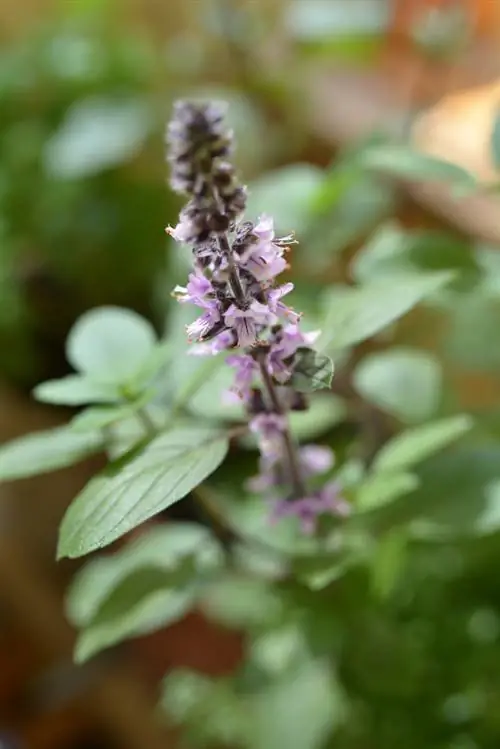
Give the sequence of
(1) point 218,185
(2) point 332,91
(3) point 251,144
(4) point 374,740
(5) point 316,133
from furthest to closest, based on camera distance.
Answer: (2) point 332,91 → (5) point 316,133 → (3) point 251,144 → (4) point 374,740 → (1) point 218,185

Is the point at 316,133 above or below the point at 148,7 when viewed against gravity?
below

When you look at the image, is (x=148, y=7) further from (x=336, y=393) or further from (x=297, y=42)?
(x=336, y=393)

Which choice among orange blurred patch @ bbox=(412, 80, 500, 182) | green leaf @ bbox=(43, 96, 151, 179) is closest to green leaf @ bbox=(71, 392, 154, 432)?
green leaf @ bbox=(43, 96, 151, 179)

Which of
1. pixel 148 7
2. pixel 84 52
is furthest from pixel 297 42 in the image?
pixel 148 7

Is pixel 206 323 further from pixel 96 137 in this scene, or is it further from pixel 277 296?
pixel 96 137

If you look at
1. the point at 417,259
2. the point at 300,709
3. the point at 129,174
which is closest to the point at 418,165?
the point at 417,259

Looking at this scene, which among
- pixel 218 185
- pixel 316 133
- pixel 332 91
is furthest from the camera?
pixel 332 91
